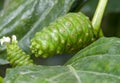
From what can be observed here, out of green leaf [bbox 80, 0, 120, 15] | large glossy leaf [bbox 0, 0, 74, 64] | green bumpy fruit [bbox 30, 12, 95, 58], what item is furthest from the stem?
green leaf [bbox 80, 0, 120, 15]

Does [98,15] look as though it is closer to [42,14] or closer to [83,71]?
[42,14]

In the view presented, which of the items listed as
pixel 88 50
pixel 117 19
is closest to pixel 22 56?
pixel 88 50

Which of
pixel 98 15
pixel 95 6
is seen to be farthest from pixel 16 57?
pixel 95 6

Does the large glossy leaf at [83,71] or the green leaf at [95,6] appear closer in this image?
the large glossy leaf at [83,71]

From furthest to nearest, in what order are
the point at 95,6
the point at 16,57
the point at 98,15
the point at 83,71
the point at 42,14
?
the point at 95,6 → the point at 42,14 → the point at 98,15 → the point at 16,57 → the point at 83,71

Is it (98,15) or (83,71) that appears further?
(98,15)

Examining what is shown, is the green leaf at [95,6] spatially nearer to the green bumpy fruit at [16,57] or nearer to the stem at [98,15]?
the stem at [98,15]

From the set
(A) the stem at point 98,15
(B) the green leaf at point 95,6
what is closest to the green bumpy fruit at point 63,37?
(A) the stem at point 98,15
